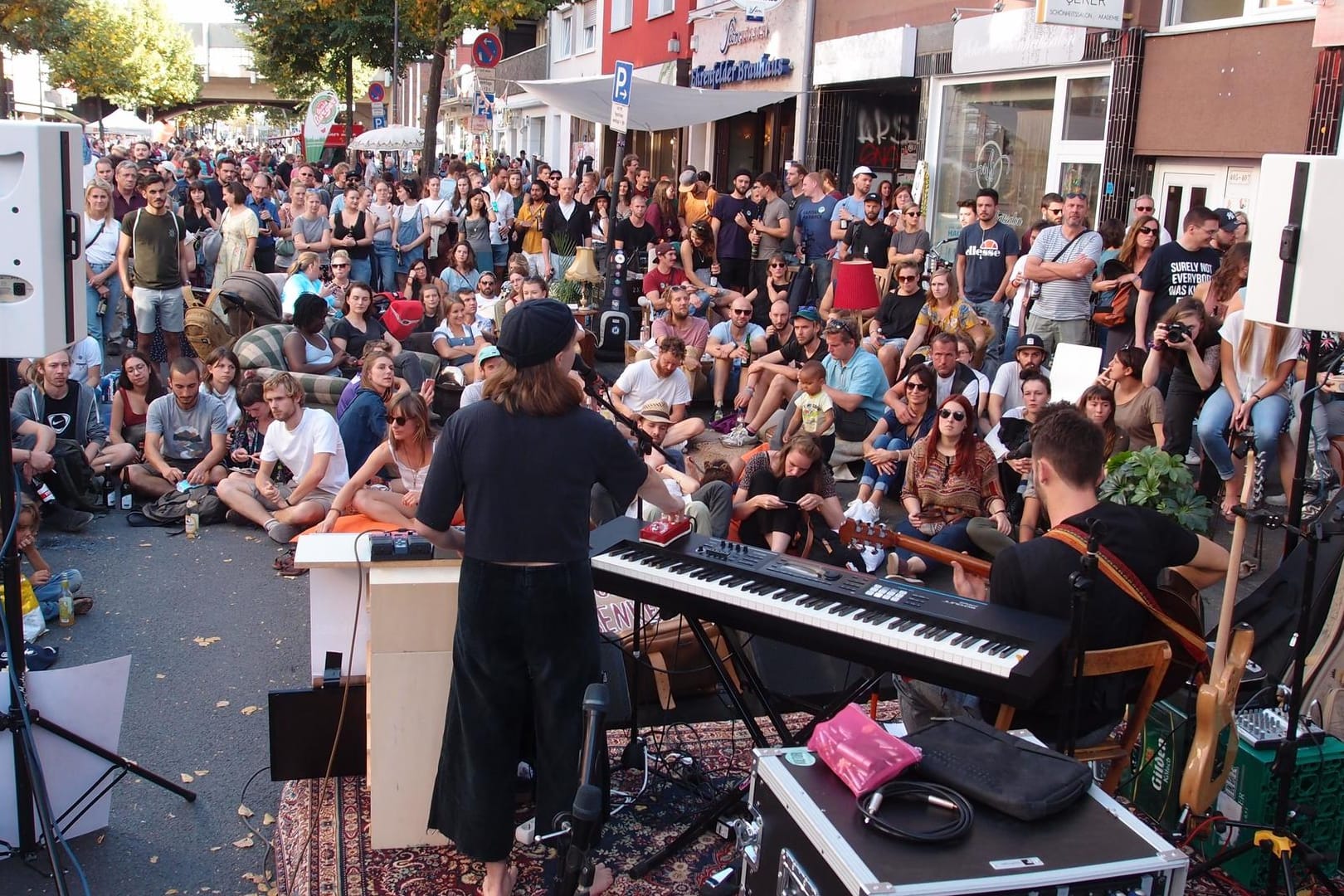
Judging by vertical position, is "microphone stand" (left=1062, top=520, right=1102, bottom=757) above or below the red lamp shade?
below

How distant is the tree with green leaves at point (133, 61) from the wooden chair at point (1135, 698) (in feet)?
157

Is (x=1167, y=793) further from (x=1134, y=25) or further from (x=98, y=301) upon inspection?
(x=98, y=301)

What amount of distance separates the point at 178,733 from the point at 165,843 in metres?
0.87

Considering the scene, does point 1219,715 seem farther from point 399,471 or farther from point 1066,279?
point 1066,279

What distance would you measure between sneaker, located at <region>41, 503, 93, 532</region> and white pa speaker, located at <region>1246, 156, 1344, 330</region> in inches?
276

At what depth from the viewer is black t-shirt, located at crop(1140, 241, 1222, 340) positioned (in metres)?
8.38

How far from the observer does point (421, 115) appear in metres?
58.2

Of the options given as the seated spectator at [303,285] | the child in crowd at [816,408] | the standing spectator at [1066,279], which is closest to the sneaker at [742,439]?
the child in crowd at [816,408]

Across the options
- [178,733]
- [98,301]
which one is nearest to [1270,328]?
[178,733]

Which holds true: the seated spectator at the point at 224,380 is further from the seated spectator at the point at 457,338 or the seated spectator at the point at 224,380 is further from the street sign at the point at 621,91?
the street sign at the point at 621,91

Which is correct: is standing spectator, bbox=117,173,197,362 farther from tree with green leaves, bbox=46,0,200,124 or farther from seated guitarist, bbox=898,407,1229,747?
tree with green leaves, bbox=46,0,200,124

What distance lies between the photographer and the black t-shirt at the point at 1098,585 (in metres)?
3.73

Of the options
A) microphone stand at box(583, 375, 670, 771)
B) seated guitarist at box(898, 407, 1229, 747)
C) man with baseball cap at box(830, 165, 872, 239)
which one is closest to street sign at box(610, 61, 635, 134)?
man with baseball cap at box(830, 165, 872, 239)

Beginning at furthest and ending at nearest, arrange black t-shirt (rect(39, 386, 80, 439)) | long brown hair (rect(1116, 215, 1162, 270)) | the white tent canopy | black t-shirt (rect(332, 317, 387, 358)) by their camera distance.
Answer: the white tent canopy
black t-shirt (rect(332, 317, 387, 358))
long brown hair (rect(1116, 215, 1162, 270))
black t-shirt (rect(39, 386, 80, 439))
